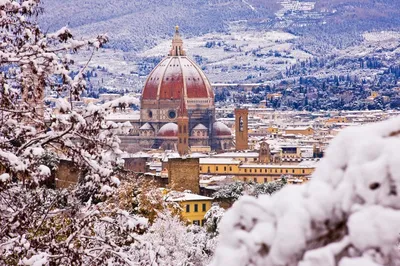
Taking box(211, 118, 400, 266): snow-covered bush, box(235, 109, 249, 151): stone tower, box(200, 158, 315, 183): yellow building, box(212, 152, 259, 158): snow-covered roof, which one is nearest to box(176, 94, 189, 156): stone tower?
box(235, 109, 249, 151): stone tower

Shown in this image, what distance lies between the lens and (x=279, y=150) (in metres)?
78.4

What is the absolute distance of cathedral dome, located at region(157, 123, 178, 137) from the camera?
3369 inches

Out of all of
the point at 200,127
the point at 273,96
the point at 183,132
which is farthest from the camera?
the point at 273,96

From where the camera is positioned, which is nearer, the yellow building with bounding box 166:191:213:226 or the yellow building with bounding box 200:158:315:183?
the yellow building with bounding box 166:191:213:226

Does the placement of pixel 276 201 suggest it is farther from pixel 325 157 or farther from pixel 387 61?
pixel 387 61

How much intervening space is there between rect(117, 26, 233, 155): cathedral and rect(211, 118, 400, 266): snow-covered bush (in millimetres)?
80736

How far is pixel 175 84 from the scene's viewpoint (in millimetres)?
91562

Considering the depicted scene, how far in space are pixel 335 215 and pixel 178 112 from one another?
84.7 meters

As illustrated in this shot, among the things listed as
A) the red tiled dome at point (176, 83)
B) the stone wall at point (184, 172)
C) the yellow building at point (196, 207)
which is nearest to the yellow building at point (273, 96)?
the red tiled dome at point (176, 83)

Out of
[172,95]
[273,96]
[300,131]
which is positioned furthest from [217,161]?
[273,96]

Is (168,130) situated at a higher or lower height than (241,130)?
higher

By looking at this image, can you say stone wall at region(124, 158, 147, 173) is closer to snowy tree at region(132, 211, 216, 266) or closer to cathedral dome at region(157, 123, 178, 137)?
cathedral dome at region(157, 123, 178, 137)

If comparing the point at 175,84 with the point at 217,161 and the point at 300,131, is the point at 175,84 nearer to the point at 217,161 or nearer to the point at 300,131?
the point at 300,131

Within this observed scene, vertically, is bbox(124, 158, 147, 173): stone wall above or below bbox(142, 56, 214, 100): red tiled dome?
below
